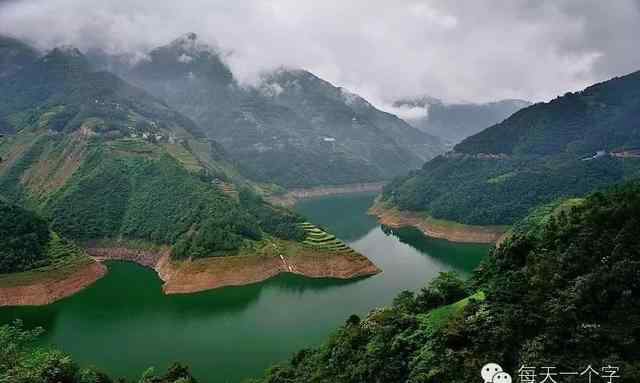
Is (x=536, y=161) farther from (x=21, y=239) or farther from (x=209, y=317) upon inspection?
(x=21, y=239)

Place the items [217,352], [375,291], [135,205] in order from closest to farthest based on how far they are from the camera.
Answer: [217,352]
[375,291]
[135,205]

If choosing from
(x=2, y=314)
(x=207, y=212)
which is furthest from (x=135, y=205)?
(x=2, y=314)

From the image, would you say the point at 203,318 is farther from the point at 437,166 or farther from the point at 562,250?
the point at 437,166

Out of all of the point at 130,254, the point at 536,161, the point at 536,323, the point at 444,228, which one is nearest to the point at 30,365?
the point at 536,323

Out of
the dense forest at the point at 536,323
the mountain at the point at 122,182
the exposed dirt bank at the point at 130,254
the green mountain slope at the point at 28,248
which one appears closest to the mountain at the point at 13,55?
the mountain at the point at 122,182

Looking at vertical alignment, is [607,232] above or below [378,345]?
above

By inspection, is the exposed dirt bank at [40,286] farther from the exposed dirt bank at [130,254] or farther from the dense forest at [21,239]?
the exposed dirt bank at [130,254]
